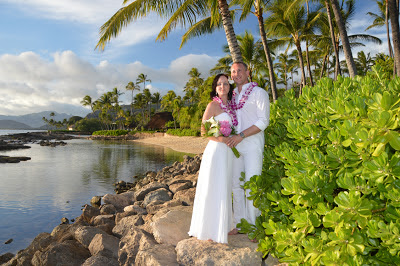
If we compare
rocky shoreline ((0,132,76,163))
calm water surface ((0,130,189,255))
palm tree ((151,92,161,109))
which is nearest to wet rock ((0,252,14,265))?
calm water surface ((0,130,189,255))

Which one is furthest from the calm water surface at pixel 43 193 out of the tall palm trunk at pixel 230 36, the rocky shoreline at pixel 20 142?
the tall palm trunk at pixel 230 36

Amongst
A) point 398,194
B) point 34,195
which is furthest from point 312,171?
point 34,195

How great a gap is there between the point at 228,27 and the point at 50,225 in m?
9.09

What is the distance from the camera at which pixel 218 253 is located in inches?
132

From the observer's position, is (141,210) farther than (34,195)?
No

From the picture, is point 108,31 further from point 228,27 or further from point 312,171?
point 312,171

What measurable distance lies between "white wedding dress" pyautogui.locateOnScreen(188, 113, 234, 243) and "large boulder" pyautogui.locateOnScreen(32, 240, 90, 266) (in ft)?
8.79

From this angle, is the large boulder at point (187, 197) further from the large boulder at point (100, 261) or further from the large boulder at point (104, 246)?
the large boulder at point (100, 261)

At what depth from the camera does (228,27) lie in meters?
10.4

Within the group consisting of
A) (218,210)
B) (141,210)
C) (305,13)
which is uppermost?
(305,13)

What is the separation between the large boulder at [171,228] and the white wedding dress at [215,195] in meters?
0.56

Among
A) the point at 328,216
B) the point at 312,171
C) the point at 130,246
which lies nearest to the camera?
the point at 328,216

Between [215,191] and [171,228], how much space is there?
45.4 inches

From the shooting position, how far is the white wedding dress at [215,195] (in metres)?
3.64
